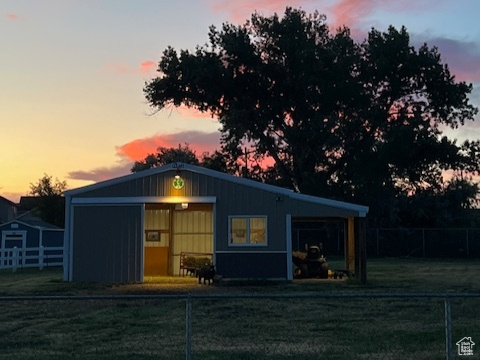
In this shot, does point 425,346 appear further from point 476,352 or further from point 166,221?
point 166,221

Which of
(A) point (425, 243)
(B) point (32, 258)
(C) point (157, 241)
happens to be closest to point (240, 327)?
(C) point (157, 241)

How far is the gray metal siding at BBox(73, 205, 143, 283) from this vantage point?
2506 cm

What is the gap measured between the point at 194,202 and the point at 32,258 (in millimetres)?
14299

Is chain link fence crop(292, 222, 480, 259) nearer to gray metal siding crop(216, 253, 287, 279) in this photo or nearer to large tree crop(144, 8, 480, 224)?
large tree crop(144, 8, 480, 224)

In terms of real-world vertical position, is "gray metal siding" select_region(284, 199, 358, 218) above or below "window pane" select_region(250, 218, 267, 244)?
above

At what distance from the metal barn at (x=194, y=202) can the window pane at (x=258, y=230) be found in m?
0.01

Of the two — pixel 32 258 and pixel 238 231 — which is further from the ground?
pixel 238 231

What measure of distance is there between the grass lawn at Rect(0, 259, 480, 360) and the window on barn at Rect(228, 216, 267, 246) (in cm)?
385

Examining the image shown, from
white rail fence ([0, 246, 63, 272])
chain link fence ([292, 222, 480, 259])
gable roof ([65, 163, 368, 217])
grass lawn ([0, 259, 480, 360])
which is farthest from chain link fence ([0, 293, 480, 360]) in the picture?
chain link fence ([292, 222, 480, 259])

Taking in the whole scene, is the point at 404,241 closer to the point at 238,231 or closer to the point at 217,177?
the point at 238,231

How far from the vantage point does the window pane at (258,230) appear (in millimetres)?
25000

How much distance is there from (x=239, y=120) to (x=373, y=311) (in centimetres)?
3484

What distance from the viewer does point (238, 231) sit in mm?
25219

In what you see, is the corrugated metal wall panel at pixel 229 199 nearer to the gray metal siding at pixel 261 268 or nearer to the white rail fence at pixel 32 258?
the gray metal siding at pixel 261 268
